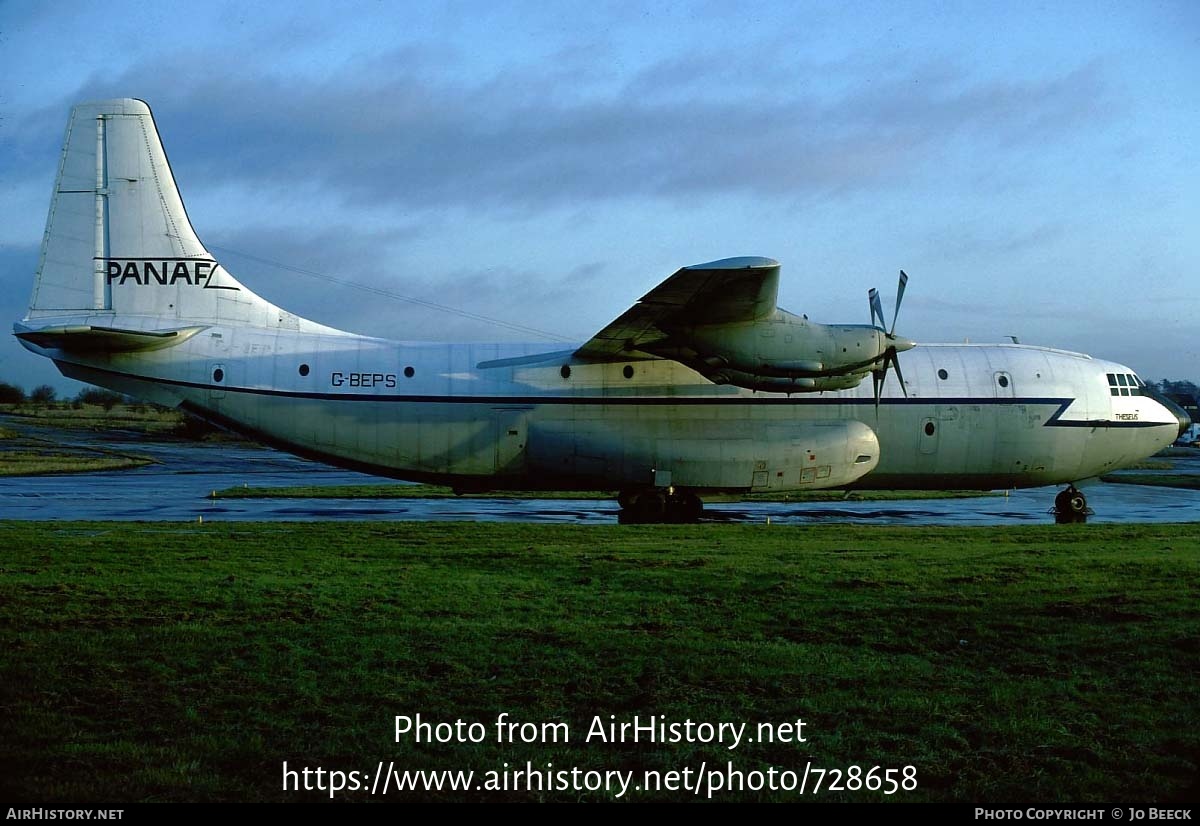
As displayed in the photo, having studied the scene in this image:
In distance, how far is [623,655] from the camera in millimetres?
7535

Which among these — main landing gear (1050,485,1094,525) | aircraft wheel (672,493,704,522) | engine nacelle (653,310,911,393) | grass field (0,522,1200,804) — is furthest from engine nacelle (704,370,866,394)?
grass field (0,522,1200,804)

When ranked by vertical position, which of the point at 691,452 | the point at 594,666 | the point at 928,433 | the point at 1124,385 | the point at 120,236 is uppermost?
the point at 120,236

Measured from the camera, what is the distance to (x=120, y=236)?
2089cm

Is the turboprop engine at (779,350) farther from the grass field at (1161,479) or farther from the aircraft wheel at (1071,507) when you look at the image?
the grass field at (1161,479)

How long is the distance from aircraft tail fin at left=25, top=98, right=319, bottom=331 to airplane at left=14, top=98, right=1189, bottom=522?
1.6 inches

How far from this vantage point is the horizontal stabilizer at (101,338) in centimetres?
1956

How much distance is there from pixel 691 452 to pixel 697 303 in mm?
4155

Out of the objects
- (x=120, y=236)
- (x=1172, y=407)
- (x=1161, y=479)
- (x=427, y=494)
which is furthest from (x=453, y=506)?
(x=1161, y=479)

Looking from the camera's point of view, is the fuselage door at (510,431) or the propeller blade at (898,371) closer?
the propeller blade at (898,371)

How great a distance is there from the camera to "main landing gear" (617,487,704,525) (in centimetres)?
2173

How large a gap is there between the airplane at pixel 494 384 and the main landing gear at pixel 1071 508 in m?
1.60

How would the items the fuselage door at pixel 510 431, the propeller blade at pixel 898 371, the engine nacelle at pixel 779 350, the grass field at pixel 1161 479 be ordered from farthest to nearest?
the grass field at pixel 1161 479
the fuselage door at pixel 510 431
the propeller blade at pixel 898 371
the engine nacelle at pixel 779 350

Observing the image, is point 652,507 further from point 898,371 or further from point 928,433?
point 928,433

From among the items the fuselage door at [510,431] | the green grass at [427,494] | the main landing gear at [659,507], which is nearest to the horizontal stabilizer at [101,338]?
the fuselage door at [510,431]
